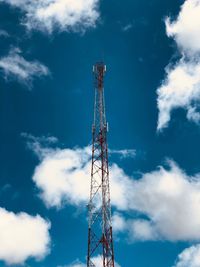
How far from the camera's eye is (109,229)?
2395 inches

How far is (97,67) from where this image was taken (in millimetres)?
67000

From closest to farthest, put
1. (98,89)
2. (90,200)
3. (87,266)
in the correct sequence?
1. (87,266)
2. (90,200)
3. (98,89)

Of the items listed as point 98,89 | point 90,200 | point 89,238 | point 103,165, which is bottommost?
point 89,238

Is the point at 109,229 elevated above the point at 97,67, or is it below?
below

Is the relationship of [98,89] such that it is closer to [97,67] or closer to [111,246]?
[97,67]

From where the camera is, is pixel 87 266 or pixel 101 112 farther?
pixel 101 112

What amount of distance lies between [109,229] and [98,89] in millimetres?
19635

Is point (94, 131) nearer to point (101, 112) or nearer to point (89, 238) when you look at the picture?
point (101, 112)

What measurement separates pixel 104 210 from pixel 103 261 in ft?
21.2

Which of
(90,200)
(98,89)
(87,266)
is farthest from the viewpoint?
(98,89)

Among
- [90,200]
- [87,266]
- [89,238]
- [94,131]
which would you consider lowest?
[87,266]

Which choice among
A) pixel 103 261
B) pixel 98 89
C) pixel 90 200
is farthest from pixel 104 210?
pixel 98 89

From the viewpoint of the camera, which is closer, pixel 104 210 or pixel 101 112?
pixel 104 210

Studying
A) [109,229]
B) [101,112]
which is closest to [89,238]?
[109,229]
